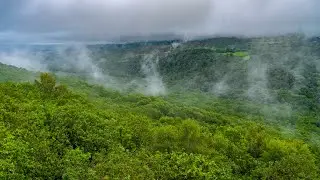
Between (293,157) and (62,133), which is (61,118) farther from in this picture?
(293,157)

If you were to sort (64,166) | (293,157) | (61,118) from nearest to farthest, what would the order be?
(64,166) < (61,118) < (293,157)

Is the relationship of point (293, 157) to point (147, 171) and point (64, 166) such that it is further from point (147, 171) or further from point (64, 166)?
point (64, 166)

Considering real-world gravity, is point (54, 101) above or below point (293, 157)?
above

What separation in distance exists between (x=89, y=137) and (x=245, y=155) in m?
42.5

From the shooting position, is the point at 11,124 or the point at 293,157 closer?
the point at 11,124

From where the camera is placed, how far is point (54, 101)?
348 ft

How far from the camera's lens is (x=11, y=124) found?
71875 millimetres

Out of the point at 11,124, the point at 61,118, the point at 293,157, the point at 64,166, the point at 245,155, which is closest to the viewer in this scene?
the point at 64,166

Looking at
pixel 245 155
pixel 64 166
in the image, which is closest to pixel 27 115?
pixel 64 166

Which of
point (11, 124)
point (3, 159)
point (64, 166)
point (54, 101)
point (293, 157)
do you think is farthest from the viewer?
point (54, 101)

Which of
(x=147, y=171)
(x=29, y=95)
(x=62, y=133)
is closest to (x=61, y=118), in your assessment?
(x=62, y=133)

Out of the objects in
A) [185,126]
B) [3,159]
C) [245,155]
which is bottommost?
[245,155]

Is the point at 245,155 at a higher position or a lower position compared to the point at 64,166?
lower

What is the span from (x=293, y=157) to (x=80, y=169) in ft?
159
